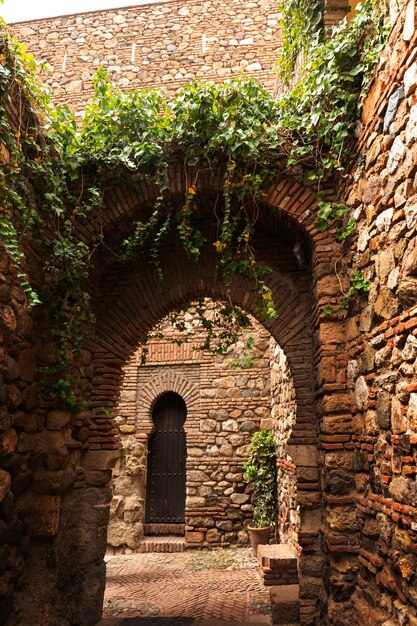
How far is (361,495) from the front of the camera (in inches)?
128

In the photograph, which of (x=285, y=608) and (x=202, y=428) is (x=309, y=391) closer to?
(x=285, y=608)

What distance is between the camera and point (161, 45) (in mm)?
9766

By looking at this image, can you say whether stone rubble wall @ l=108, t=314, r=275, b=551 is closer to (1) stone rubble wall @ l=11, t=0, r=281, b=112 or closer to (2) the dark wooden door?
(2) the dark wooden door

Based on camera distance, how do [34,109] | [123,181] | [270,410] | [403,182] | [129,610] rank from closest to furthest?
1. [403,182]
2. [34,109]
3. [123,181]
4. [129,610]
5. [270,410]

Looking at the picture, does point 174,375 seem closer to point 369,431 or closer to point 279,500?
point 279,500

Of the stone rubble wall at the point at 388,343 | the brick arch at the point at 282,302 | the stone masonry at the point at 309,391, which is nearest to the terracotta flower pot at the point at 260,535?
the stone masonry at the point at 309,391

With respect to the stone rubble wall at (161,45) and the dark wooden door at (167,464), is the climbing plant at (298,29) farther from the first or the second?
the dark wooden door at (167,464)

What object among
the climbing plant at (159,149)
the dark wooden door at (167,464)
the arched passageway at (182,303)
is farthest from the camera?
the dark wooden door at (167,464)

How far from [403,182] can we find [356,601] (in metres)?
2.66

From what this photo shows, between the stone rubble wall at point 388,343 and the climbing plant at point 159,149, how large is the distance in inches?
17.0

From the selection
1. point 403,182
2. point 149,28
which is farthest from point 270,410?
point 149,28

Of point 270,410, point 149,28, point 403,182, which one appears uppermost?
point 149,28

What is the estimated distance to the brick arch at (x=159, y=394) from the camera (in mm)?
8102

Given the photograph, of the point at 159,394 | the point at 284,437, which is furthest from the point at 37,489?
the point at 159,394
